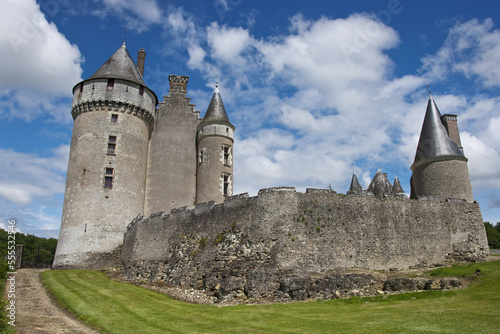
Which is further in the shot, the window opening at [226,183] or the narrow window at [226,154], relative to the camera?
the narrow window at [226,154]

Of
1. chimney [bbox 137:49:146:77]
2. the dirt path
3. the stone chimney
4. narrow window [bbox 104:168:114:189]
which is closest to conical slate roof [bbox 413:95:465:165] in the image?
the stone chimney

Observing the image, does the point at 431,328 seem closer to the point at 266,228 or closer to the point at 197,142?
the point at 266,228

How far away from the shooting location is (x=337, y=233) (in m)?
19.7

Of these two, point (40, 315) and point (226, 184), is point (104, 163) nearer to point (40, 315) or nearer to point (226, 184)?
point (226, 184)

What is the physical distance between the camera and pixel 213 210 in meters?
21.3

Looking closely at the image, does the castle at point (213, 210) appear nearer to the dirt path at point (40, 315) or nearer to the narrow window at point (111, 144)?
the narrow window at point (111, 144)

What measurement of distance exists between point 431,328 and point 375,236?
1050 cm

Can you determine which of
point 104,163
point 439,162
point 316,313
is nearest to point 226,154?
point 104,163

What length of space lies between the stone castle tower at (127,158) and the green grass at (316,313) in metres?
9.61

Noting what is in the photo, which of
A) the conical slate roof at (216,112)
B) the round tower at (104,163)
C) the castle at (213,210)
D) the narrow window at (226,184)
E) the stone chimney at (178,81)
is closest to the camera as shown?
the castle at (213,210)

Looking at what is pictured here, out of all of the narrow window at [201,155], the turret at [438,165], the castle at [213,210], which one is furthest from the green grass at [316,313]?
the narrow window at [201,155]

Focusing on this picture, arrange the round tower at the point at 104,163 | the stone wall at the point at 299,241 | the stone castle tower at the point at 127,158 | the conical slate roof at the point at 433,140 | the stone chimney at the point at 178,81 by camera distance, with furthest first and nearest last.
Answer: the stone chimney at the point at 178,81, the conical slate roof at the point at 433,140, the stone castle tower at the point at 127,158, the round tower at the point at 104,163, the stone wall at the point at 299,241

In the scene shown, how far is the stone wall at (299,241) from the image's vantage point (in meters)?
17.5

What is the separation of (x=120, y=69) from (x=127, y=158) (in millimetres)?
7722
